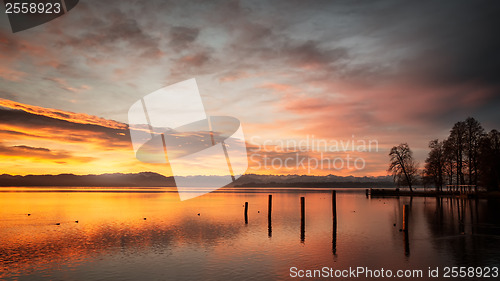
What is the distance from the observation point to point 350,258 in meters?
22.1

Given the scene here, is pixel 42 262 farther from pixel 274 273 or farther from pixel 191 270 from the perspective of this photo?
pixel 274 273

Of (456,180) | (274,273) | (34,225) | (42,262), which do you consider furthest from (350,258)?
(456,180)

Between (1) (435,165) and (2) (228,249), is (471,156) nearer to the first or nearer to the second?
(1) (435,165)

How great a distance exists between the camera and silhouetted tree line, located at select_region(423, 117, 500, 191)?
69.2m

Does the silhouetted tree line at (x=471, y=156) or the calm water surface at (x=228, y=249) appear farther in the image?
the silhouetted tree line at (x=471, y=156)

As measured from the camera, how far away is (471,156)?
71.9 m

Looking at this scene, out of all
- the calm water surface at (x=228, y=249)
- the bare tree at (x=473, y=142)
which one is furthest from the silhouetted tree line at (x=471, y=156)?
the calm water surface at (x=228, y=249)

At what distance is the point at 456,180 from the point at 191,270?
255 feet

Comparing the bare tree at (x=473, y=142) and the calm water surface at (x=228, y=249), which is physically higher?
the bare tree at (x=473, y=142)

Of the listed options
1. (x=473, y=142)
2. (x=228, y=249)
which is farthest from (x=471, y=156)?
(x=228, y=249)

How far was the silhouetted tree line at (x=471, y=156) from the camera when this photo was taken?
69.2 m

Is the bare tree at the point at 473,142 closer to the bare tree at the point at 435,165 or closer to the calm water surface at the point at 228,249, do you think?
the bare tree at the point at 435,165

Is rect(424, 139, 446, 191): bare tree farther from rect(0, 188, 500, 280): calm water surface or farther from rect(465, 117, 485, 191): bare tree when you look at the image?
rect(0, 188, 500, 280): calm water surface

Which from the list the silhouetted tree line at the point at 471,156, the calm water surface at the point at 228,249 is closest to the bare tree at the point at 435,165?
the silhouetted tree line at the point at 471,156
